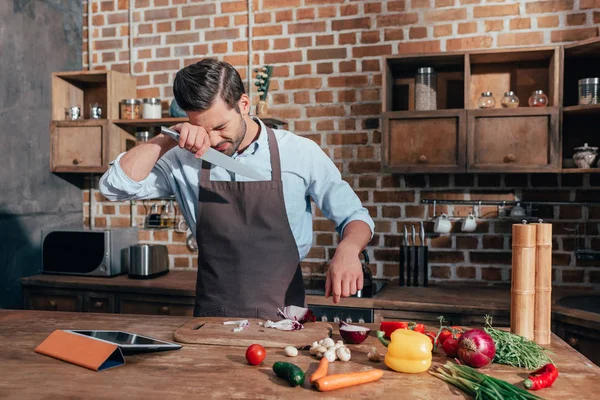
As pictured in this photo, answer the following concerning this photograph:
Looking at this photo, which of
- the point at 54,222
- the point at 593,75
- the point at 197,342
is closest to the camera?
the point at 197,342

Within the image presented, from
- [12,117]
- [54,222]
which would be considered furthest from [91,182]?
[12,117]

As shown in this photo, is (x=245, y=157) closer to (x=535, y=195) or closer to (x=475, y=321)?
(x=475, y=321)

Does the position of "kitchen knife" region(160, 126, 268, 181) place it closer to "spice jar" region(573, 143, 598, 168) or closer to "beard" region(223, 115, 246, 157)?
"beard" region(223, 115, 246, 157)

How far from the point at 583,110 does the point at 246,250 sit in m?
1.94

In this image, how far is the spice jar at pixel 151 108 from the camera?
12.2ft

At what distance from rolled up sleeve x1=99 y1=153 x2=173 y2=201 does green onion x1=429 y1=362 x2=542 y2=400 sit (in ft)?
4.19

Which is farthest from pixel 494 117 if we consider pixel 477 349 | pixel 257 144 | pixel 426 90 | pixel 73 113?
pixel 73 113

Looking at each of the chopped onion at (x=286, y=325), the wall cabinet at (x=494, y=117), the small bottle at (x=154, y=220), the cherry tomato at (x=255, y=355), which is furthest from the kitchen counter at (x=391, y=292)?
the cherry tomato at (x=255, y=355)

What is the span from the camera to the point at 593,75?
3.16 m

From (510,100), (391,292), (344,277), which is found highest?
(510,100)

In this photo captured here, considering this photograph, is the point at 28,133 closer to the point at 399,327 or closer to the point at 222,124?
the point at 222,124

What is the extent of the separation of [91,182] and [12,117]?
0.74m

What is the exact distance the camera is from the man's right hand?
1870 mm

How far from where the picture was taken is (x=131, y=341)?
1.54m
